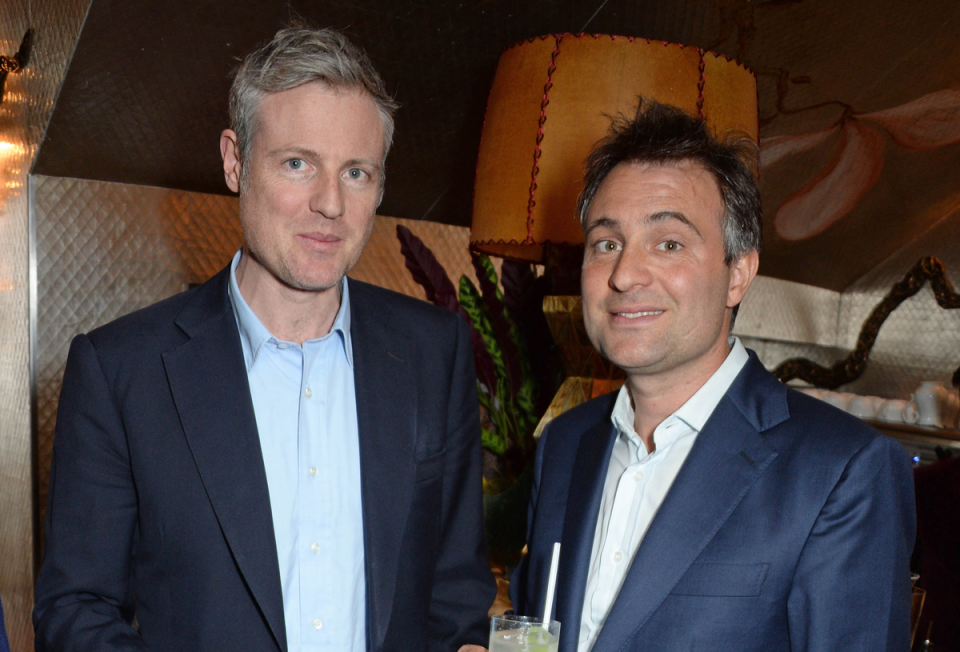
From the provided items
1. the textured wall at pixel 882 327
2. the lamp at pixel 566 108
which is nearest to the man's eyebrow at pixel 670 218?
the lamp at pixel 566 108

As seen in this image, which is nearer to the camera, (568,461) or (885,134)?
(568,461)

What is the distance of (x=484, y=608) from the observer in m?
1.34

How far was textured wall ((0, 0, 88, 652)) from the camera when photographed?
2055 millimetres

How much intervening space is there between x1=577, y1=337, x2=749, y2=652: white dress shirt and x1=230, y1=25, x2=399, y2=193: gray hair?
724 mm

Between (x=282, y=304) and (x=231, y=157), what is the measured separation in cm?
26

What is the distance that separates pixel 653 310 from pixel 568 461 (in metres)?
0.36

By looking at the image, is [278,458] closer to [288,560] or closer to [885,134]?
[288,560]

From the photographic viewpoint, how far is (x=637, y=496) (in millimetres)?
1304

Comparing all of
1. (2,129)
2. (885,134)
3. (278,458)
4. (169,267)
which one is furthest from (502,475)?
(2,129)

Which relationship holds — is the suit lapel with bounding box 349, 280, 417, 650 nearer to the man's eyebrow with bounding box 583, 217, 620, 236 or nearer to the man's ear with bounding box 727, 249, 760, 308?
the man's eyebrow with bounding box 583, 217, 620, 236

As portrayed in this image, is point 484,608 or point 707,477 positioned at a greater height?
point 707,477

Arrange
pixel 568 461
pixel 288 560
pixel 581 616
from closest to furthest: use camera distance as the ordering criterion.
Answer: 1. pixel 288 560
2. pixel 581 616
3. pixel 568 461

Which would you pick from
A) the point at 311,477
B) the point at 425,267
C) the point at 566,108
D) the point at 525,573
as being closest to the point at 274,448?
the point at 311,477

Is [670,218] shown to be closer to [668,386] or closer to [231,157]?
[668,386]
